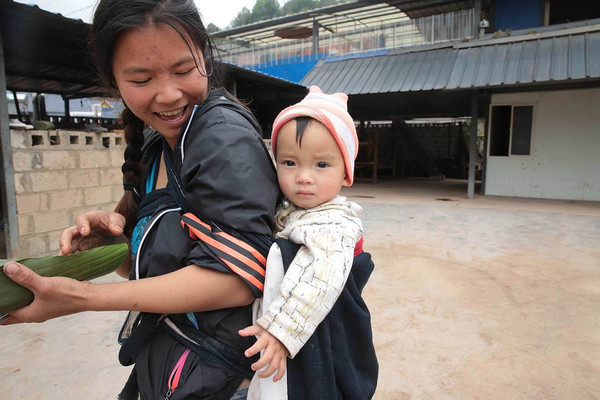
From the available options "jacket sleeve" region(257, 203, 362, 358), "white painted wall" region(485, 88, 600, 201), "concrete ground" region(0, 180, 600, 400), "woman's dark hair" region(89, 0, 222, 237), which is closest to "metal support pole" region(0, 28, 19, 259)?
"concrete ground" region(0, 180, 600, 400)

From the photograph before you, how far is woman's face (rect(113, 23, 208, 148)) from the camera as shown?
2.76ft

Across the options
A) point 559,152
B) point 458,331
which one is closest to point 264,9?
point 559,152

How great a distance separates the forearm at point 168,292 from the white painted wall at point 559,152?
10.3m

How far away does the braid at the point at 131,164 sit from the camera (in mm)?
1168

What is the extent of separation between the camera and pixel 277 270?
797mm

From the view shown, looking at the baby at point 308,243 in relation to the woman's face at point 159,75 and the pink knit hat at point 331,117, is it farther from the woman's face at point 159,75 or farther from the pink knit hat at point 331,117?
the woman's face at point 159,75

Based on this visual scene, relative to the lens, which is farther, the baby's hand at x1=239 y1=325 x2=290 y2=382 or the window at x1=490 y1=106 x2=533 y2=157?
the window at x1=490 y1=106 x2=533 y2=157

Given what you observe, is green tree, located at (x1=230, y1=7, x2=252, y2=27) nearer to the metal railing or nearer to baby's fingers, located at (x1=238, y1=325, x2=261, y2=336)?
the metal railing

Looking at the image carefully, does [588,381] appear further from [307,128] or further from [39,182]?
[39,182]

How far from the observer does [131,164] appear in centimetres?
116

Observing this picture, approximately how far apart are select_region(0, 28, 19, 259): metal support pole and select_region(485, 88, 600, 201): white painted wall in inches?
379

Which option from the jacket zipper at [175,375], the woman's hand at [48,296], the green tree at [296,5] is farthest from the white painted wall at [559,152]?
the green tree at [296,5]

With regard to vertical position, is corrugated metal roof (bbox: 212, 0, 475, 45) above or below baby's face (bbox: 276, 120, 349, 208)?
above

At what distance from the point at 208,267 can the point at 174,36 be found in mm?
504
